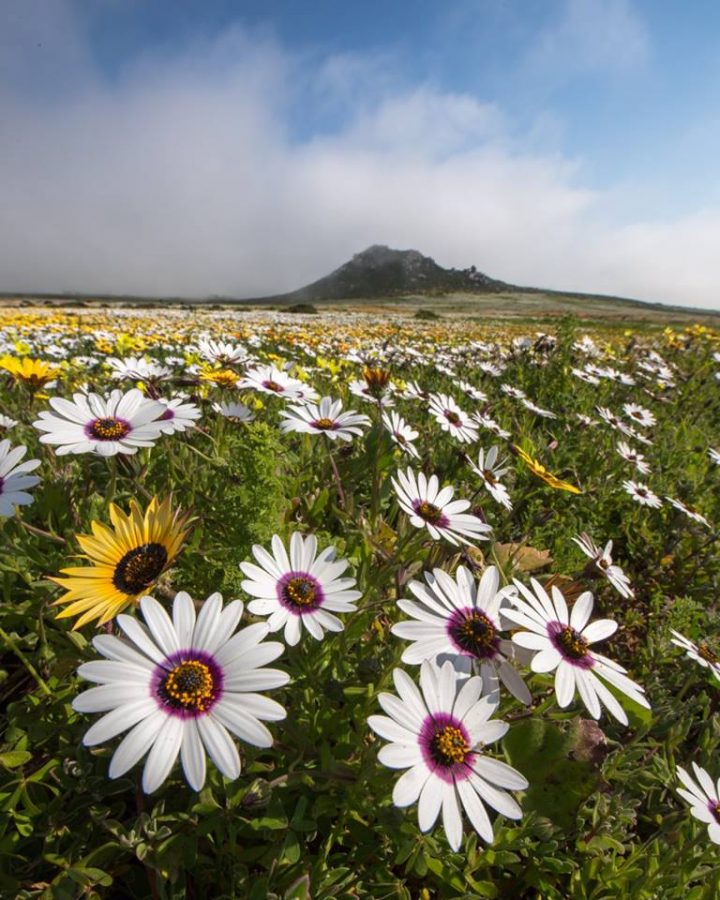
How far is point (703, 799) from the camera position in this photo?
1196 mm

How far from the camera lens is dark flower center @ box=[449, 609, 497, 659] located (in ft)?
3.89

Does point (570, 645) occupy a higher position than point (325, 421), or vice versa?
point (325, 421)

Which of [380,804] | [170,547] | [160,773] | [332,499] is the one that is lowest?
[380,804]

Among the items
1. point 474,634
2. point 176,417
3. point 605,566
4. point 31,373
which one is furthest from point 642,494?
point 31,373

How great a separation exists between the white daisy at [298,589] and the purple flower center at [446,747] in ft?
0.92

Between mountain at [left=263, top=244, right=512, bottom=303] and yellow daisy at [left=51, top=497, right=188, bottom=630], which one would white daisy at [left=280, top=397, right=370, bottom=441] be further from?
mountain at [left=263, top=244, right=512, bottom=303]

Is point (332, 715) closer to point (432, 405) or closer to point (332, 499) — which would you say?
point (332, 499)

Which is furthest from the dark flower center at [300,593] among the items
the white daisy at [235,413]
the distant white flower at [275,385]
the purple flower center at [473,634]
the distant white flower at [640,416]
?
the distant white flower at [640,416]

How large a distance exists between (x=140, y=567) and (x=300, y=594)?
39 centimetres

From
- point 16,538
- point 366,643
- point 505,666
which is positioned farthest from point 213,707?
point 16,538

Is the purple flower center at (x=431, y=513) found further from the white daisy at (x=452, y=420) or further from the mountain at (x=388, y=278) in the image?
the mountain at (x=388, y=278)

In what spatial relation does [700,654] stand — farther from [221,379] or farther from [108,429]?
[221,379]

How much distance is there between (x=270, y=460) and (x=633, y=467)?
2.86 metres

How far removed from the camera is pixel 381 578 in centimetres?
151
